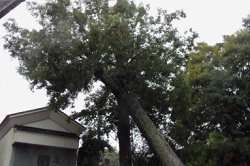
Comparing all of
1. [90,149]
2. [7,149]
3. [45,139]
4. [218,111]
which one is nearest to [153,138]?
[218,111]

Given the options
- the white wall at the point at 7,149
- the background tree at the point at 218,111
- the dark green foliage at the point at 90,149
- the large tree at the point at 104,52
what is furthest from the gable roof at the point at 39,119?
the background tree at the point at 218,111

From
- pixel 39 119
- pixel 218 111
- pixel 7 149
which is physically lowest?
pixel 7 149

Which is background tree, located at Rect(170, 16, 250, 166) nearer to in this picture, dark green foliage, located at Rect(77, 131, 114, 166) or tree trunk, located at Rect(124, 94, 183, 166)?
tree trunk, located at Rect(124, 94, 183, 166)

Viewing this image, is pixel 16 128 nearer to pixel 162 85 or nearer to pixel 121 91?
pixel 121 91

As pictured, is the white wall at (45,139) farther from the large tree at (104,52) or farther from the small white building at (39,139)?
the large tree at (104,52)

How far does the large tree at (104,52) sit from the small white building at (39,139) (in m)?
2.56

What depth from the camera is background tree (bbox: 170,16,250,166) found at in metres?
10.8

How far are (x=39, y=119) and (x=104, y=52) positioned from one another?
6.29 metres

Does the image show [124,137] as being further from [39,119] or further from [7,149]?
[7,149]

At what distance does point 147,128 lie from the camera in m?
10.6

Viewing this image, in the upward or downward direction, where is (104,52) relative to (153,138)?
Answer: upward

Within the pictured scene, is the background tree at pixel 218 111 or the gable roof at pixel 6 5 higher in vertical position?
the background tree at pixel 218 111

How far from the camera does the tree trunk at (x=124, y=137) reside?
1168cm

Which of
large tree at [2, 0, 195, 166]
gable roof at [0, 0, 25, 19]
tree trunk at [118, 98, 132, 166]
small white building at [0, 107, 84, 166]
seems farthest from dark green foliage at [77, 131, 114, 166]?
gable roof at [0, 0, 25, 19]
